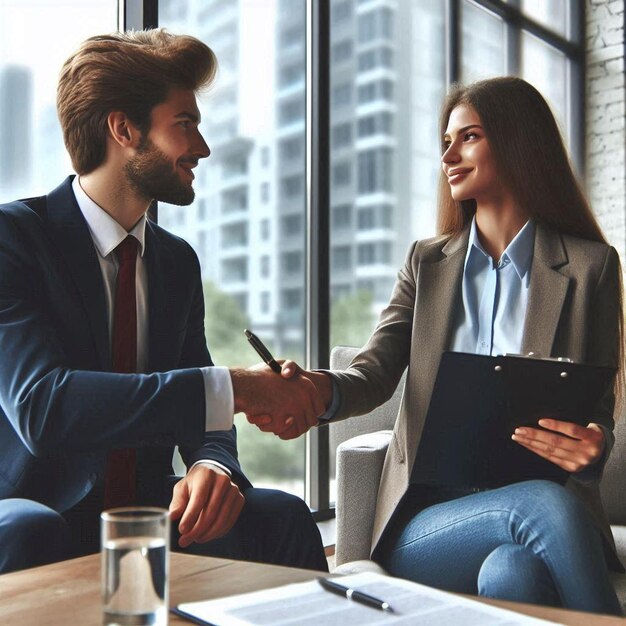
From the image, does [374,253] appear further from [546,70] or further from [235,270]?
[546,70]

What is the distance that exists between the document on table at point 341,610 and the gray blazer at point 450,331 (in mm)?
812

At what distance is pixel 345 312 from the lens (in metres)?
3.70

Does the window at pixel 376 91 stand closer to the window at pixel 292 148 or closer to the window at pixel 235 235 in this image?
the window at pixel 292 148

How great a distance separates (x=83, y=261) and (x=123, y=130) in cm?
33

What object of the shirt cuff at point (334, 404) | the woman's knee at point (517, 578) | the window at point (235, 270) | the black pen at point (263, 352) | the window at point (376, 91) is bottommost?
the woman's knee at point (517, 578)

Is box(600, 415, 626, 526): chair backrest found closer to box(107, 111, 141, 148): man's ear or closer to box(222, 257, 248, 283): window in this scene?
box(107, 111, 141, 148): man's ear

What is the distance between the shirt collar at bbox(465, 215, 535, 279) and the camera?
1.91 m

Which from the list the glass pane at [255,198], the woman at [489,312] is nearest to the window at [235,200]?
the glass pane at [255,198]

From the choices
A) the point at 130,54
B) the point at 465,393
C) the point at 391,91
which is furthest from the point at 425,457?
the point at 391,91

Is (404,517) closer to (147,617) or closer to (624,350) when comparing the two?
(624,350)

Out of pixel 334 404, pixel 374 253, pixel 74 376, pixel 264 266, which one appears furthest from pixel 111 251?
pixel 374 253

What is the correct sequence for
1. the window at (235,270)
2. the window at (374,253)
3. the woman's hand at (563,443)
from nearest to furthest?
1. the woman's hand at (563,443)
2. the window at (235,270)
3. the window at (374,253)

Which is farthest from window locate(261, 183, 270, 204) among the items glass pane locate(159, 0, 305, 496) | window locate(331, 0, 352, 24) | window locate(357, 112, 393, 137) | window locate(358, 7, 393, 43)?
window locate(358, 7, 393, 43)

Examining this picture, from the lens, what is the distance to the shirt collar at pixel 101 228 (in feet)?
5.51
